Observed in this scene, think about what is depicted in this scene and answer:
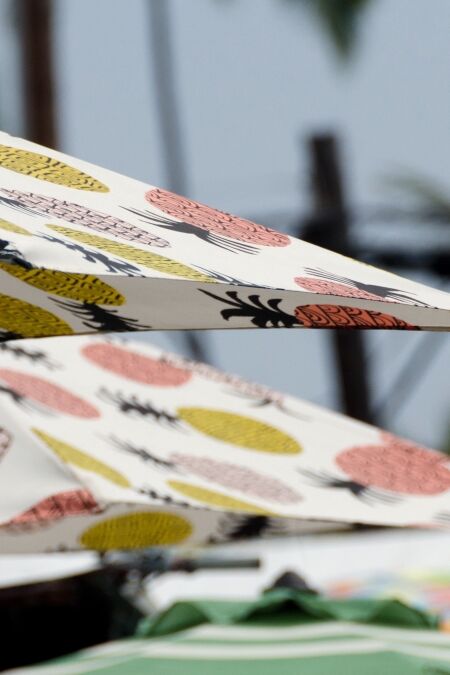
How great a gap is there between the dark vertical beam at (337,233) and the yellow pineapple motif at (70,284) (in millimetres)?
11239

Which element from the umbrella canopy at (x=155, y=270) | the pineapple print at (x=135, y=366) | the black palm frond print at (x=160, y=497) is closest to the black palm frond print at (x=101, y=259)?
the umbrella canopy at (x=155, y=270)

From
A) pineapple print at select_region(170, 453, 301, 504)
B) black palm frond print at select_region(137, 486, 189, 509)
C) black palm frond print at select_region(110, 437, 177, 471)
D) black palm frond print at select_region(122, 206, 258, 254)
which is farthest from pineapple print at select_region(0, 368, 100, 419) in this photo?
black palm frond print at select_region(122, 206, 258, 254)

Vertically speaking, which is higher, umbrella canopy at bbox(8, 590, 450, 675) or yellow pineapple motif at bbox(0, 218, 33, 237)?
yellow pineapple motif at bbox(0, 218, 33, 237)

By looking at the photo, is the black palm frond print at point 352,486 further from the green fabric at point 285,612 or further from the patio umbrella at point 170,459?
the green fabric at point 285,612

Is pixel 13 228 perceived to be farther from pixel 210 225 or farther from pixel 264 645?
pixel 264 645

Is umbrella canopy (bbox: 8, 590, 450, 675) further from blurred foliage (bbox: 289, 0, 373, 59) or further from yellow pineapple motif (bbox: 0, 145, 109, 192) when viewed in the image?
blurred foliage (bbox: 289, 0, 373, 59)

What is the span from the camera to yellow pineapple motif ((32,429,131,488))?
3.01 meters

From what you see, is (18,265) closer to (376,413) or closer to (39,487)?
(39,487)

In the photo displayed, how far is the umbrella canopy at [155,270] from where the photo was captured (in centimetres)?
162

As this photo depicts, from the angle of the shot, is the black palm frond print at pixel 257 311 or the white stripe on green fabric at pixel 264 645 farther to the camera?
the white stripe on green fabric at pixel 264 645

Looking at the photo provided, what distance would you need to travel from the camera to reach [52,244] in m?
1.57

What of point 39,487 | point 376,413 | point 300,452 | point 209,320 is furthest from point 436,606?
point 376,413

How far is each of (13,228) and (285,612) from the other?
6.53 feet

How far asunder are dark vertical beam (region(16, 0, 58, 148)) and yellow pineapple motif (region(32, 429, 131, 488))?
10365 mm
